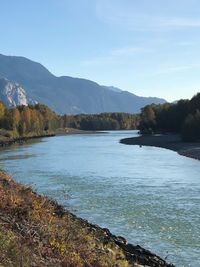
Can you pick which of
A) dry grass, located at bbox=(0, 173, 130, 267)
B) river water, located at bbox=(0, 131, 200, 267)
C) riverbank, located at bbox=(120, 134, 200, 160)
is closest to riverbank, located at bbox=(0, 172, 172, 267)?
dry grass, located at bbox=(0, 173, 130, 267)

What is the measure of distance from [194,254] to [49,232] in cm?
878

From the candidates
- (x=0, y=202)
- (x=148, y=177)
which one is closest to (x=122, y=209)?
(x=0, y=202)

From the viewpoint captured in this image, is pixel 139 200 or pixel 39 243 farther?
pixel 139 200

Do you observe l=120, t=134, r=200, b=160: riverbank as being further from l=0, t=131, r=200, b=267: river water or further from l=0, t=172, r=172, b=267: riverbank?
l=0, t=172, r=172, b=267: riverbank

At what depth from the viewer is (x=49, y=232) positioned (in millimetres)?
14508

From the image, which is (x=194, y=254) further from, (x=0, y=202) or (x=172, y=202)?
(x=172, y=202)

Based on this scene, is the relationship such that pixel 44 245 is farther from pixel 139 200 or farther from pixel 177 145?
pixel 177 145

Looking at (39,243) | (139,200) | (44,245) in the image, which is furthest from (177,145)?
(39,243)

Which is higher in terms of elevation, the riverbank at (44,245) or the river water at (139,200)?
the riverbank at (44,245)

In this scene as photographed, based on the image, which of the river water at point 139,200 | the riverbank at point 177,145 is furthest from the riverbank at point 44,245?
the riverbank at point 177,145

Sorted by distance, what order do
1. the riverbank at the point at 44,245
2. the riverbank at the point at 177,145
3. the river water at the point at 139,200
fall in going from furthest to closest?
1. the riverbank at the point at 177,145
2. the river water at the point at 139,200
3. the riverbank at the point at 44,245

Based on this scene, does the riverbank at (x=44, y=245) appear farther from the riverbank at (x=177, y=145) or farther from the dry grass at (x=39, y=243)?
the riverbank at (x=177, y=145)

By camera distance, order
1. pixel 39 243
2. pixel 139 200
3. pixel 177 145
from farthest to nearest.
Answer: pixel 177 145, pixel 139 200, pixel 39 243

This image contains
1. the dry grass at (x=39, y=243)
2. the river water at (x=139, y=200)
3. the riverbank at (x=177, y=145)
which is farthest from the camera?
the riverbank at (x=177, y=145)
